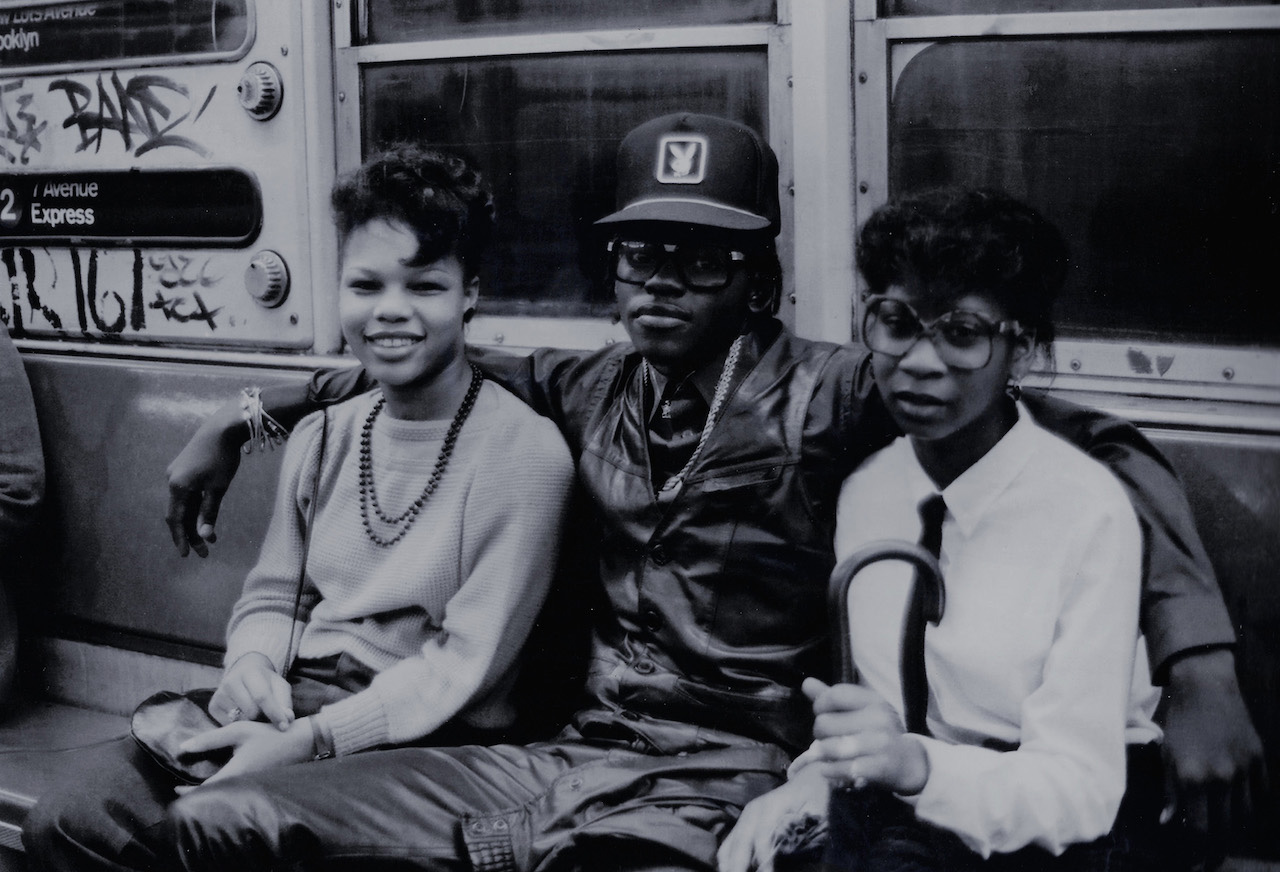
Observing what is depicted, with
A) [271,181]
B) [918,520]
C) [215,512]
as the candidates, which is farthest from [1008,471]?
[271,181]

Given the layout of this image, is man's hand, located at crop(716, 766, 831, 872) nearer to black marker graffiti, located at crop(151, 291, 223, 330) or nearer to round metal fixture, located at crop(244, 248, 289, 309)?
round metal fixture, located at crop(244, 248, 289, 309)

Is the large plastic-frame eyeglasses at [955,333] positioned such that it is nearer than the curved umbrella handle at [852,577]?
No

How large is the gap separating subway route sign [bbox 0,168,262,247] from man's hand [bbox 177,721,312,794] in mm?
1367

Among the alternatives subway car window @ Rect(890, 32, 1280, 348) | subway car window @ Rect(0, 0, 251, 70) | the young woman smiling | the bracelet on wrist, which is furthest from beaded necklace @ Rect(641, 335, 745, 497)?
subway car window @ Rect(0, 0, 251, 70)

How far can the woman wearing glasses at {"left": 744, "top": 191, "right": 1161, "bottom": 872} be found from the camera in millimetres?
1979

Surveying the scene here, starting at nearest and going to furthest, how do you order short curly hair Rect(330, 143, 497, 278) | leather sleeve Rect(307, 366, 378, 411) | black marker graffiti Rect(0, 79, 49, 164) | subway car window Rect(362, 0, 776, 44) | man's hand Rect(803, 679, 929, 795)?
man's hand Rect(803, 679, 929, 795) < short curly hair Rect(330, 143, 497, 278) < subway car window Rect(362, 0, 776, 44) < leather sleeve Rect(307, 366, 378, 411) < black marker graffiti Rect(0, 79, 49, 164)

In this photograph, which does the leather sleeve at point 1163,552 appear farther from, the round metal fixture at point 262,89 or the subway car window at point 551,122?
the round metal fixture at point 262,89

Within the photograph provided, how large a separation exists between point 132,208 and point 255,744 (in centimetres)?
166

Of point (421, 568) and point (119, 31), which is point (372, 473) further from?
point (119, 31)

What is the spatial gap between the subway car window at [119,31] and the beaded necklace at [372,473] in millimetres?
1197

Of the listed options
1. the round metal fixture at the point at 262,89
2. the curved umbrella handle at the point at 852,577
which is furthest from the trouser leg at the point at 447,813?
the round metal fixture at the point at 262,89

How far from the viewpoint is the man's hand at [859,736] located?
192cm

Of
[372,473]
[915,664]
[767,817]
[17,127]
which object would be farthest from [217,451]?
[915,664]

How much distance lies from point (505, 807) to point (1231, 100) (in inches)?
63.8
